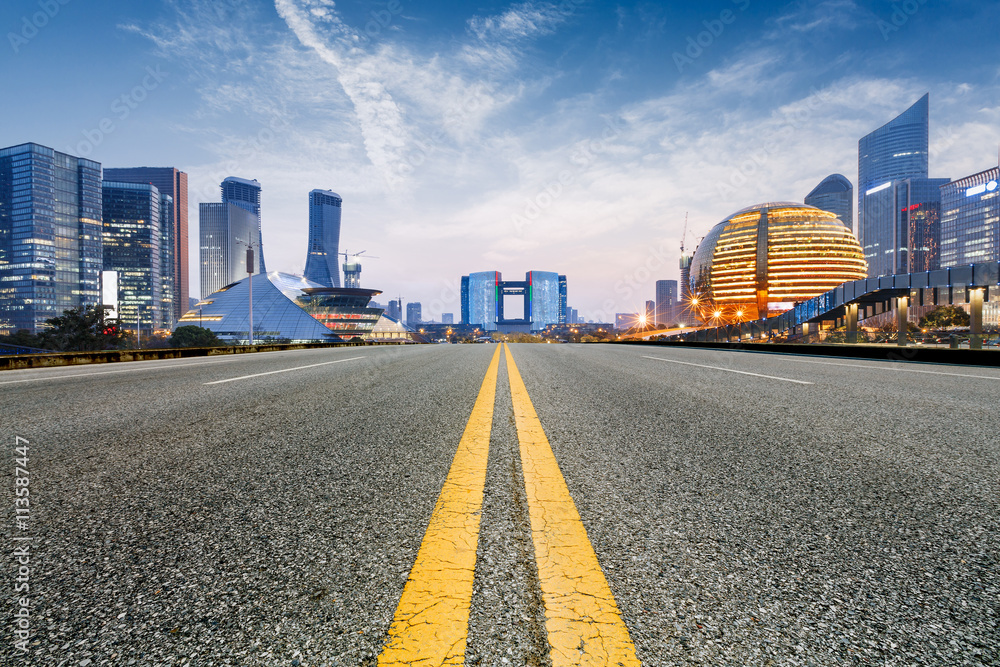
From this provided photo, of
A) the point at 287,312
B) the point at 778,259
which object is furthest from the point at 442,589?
the point at 778,259

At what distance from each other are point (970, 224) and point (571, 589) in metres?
248

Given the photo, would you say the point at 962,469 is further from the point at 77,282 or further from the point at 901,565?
the point at 77,282

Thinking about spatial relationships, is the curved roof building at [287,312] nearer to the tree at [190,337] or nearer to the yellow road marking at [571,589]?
the tree at [190,337]

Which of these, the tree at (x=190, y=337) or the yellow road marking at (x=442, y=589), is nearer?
the yellow road marking at (x=442, y=589)

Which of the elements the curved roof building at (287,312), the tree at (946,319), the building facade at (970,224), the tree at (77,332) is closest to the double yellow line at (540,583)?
the tree at (77,332)

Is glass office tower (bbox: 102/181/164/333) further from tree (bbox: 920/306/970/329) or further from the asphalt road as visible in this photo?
tree (bbox: 920/306/970/329)

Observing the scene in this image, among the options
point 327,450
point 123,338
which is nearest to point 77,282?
point 123,338

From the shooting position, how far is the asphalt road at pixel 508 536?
1.07 metres

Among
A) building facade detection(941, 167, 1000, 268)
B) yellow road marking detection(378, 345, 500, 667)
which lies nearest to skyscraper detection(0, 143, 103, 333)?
yellow road marking detection(378, 345, 500, 667)

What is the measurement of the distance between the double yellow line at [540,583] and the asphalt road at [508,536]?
0.03 m

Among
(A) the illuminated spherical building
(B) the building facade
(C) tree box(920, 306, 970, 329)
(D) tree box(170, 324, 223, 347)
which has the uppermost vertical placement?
(B) the building facade

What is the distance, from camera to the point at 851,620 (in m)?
1.14

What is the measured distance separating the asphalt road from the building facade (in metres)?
219

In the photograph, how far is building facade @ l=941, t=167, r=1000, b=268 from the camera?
156750 mm
